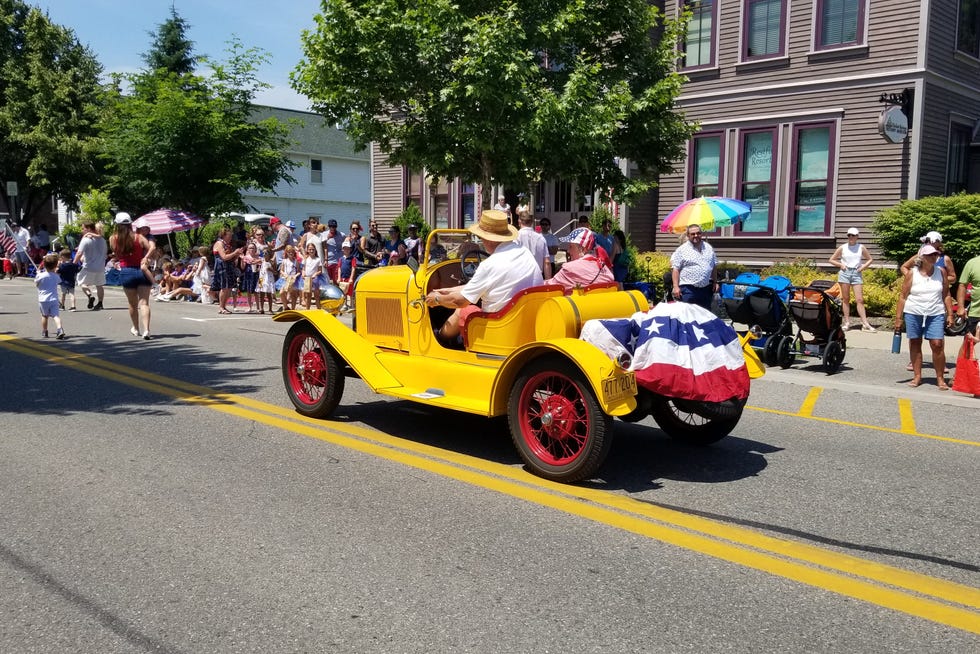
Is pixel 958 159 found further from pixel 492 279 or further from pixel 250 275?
pixel 492 279

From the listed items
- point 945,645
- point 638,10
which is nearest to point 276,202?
point 638,10

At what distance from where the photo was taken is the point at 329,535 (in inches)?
183

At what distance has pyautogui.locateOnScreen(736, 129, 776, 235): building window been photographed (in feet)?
66.6

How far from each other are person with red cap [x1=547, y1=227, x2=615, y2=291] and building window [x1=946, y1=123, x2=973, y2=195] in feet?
50.9

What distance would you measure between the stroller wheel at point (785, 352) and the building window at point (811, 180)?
368 inches

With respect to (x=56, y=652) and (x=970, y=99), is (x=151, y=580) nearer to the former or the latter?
(x=56, y=652)

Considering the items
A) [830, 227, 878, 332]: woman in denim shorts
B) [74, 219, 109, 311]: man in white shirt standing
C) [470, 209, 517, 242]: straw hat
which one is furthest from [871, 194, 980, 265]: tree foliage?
[74, 219, 109, 311]: man in white shirt standing

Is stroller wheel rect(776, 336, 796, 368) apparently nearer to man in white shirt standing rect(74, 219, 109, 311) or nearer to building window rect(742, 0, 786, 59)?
building window rect(742, 0, 786, 59)

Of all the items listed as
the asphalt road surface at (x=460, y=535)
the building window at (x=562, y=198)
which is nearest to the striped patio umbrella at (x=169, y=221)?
the building window at (x=562, y=198)

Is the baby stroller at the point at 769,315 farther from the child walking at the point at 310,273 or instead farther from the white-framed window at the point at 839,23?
the white-framed window at the point at 839,23

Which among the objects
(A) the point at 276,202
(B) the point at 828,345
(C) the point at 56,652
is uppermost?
(A) the point at 276,202

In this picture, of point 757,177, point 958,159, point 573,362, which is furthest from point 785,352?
point 958,159

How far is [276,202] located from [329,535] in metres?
46.9

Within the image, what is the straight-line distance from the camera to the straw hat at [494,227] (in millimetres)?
6438
